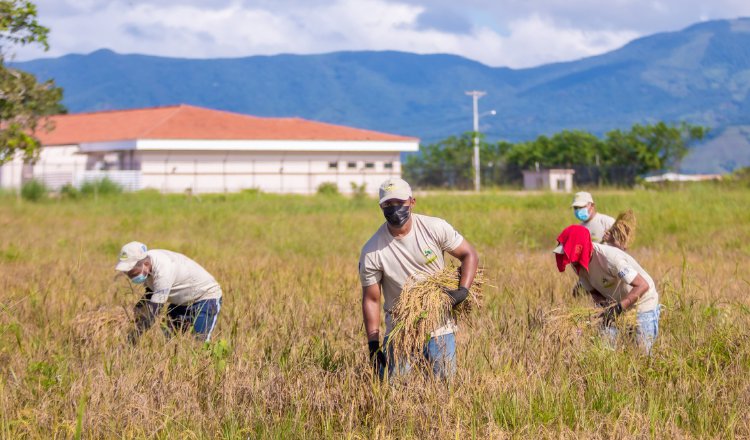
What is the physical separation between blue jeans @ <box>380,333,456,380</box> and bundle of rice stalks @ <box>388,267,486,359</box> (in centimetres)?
6

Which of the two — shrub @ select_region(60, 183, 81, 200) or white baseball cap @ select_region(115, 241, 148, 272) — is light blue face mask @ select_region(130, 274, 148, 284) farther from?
shrub @ select_region(60, 183, 81, 200)

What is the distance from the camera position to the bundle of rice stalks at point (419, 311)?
5715 mm

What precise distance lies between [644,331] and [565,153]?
217 feet

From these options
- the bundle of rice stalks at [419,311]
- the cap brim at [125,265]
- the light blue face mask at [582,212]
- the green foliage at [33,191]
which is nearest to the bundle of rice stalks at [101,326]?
the cap brim at [125,265]

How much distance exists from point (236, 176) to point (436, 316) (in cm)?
4645

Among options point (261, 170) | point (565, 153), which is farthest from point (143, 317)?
point (565, 153)

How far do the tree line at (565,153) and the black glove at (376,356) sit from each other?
5534cm

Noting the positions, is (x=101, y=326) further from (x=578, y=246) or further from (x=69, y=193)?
(x=69, y=193)

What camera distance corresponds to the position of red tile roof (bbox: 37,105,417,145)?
51.9 metres

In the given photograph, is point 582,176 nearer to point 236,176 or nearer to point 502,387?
point 236,176

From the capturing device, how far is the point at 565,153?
7194 cm

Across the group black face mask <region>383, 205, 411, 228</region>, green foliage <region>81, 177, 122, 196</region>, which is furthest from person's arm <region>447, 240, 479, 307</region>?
green foliage <region>81, 177, 122, 196</region>

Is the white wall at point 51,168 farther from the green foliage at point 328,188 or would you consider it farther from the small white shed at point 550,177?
the small white shed at point 550,177

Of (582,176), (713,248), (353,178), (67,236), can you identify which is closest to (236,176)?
(353,178)
